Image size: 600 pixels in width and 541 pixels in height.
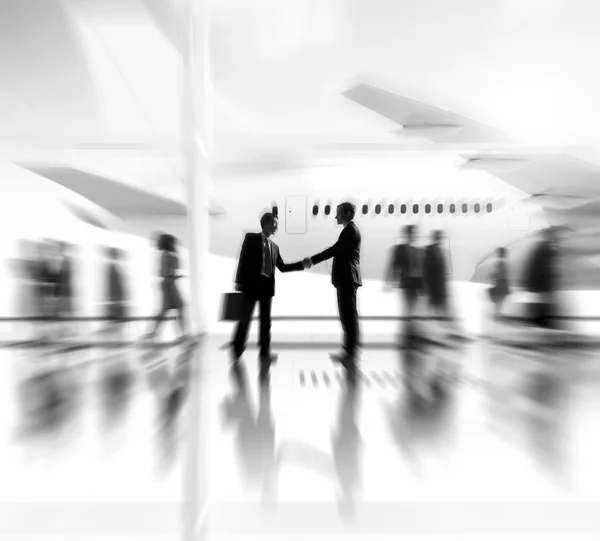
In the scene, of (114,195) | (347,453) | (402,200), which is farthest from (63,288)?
(347,453)

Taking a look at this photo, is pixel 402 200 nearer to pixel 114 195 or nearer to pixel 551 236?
pixel 551 236

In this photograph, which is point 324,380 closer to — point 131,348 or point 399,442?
point 399,442

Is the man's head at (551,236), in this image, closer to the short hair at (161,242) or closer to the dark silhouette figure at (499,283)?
the dark silhouette figure at (499,283)

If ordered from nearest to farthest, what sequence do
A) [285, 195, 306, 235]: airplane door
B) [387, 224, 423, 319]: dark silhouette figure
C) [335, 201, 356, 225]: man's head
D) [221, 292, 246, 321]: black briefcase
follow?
[221, 292, 246, 321]: black briefcase, [335, 201, 356, 225]: man's head, [387, 224, 423, 319]: dark silhouette figure, [285, 195, 306, 235]: airplane door

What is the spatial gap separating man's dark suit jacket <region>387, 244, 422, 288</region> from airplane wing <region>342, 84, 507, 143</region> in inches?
86.1

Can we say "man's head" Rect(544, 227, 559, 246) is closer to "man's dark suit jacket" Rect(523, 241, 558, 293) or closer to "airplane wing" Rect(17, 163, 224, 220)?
"man's dark suit jacket" Rect(523, 241, 558, 293)

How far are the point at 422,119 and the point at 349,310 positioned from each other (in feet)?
12.0

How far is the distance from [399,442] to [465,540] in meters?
0.56

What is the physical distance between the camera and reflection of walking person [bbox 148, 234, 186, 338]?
13.6 feet

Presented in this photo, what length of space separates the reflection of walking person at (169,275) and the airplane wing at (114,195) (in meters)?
1.65

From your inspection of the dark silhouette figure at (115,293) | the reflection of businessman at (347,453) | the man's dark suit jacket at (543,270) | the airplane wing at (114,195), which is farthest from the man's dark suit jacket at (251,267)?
the airplane wing at (114,195)

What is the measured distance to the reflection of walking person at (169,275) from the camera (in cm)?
415

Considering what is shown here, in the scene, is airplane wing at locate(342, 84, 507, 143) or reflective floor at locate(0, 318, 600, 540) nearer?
reflective floor at locate(0, 318, 600, 540)

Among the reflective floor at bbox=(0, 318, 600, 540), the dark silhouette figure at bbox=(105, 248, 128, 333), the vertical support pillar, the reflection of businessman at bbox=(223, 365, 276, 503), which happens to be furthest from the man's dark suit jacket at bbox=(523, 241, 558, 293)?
the dark silhouette figure at bbox=(105, 248, 128, 333)
